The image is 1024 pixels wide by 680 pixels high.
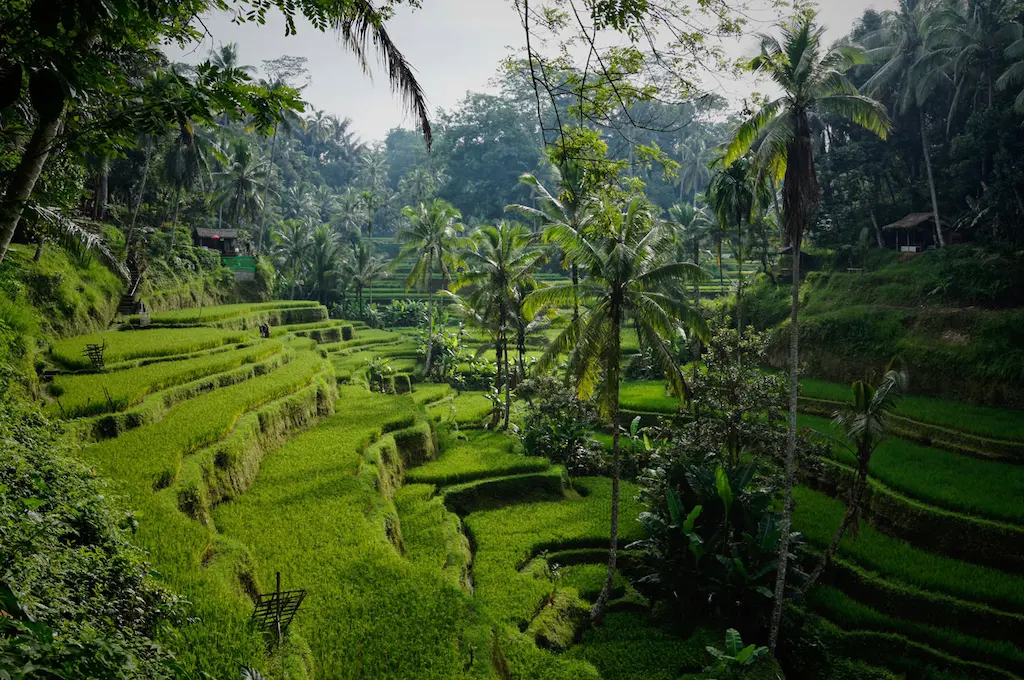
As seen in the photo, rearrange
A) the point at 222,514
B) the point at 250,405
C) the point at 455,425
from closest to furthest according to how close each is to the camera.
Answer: the point at 222,514 < the point at 250,405 < the point at 455,425

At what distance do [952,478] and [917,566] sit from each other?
3.45 metres

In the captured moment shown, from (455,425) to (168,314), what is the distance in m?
12.2

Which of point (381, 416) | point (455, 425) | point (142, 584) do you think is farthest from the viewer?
A: point (455, 425)

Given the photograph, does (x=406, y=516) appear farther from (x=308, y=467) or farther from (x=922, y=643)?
(x=922, y=643)

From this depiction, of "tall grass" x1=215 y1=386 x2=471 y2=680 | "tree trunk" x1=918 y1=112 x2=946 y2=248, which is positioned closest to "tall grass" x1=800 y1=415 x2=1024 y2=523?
"tall grass" x1=215 y1=386 x2=471 y2=680

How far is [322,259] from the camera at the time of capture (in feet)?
134

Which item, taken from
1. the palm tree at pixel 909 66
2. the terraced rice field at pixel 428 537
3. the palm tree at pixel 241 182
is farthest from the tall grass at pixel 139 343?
the palm tree at pixel 909 66

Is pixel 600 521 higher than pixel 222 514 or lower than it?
lower

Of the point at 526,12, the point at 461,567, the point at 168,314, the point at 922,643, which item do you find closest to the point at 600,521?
the point at 461,567

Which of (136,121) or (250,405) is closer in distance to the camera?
(136,121)

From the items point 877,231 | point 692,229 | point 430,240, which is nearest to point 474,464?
point 430,240

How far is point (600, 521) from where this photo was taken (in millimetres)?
14547

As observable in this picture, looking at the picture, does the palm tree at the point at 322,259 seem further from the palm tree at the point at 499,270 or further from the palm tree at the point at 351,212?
the palm tree at the point at 499,270

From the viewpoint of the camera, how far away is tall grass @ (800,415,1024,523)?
12.3m
